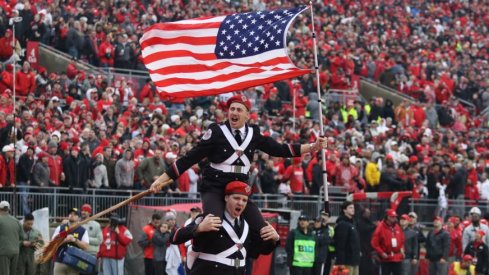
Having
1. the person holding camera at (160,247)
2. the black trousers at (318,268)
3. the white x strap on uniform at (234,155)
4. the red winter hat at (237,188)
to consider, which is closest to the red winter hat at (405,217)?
the black trousers at (318,268)

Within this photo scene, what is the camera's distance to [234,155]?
14555 millimetres

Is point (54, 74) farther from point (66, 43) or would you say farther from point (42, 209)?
point (42, 209)

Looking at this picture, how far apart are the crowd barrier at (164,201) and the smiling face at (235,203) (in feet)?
35.2

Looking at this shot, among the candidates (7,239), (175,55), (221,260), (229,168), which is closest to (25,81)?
(7,239)

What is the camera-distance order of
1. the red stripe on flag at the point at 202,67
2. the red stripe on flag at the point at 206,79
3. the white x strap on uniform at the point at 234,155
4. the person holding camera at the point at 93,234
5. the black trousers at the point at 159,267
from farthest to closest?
1. the black trousers at the point at 159,267
2. the person holding camera at the point at 93,234
3. the red stripe on flag at the point at 202,67
4. the red stripe on flag at the point at 206,79
5. the white x strap on uniform at the point at 234,155

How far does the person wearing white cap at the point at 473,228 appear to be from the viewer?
29006mm

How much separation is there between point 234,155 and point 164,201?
1380 centimetres

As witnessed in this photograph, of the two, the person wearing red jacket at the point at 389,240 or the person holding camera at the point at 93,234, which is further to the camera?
the person wearing red jacket at the point at 389,240

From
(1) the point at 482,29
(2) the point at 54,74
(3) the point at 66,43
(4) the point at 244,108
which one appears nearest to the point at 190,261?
(4) the point at 244,108

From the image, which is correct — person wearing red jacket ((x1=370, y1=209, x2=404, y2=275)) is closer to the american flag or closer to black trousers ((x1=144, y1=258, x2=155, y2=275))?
black trousers ((x1=144, y1=258, x2=155, y2=275))

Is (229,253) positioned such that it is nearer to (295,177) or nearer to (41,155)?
(41,155)

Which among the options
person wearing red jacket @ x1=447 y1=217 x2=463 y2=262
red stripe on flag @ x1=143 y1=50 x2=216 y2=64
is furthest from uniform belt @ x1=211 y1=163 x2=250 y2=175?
person wearing red jacket @ x1=447 y1=217 x2=463 y2=262

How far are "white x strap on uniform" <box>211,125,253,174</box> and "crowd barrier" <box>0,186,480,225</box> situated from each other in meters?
9.79

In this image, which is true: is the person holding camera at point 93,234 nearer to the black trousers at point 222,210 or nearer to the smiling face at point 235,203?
the black trousers at point 222,210
